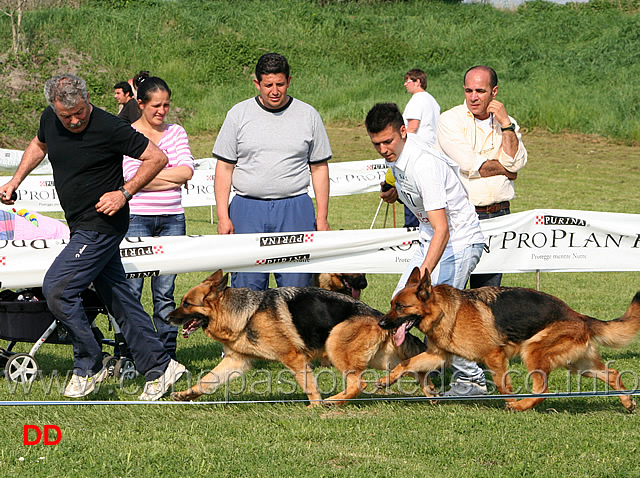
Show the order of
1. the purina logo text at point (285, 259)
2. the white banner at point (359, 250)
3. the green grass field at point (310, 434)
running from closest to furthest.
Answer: the green grass field at point (310, 434) → the white banner at point (359, 250) → the purina logo text at point (285, 259)

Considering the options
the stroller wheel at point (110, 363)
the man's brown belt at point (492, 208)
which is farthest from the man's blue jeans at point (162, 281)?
the man's brown belt at point (492, 208)

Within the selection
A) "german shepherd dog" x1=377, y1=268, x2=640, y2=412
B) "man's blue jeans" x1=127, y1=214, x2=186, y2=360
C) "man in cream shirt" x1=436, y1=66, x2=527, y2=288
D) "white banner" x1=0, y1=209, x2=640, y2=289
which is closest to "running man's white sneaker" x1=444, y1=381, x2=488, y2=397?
"german shepherd dog" x1=377, y1=268, x2=640, y2=412

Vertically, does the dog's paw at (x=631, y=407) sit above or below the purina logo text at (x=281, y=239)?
below

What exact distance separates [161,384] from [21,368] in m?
1.12

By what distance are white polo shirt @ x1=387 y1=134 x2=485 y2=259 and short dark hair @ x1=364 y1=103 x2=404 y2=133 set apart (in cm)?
21

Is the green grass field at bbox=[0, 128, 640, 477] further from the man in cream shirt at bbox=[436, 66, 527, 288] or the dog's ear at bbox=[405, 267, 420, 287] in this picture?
the man in cream shirt at bbox=[436, 66, 527, 288]

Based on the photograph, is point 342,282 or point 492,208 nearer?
point 492,208

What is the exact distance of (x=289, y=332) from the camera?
5297mm

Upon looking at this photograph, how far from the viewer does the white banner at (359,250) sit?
19.5ft

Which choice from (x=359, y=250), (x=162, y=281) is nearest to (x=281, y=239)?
(x=359, y=250)

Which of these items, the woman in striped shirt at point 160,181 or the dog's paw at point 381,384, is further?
the woman in striped shirt at point 160,181

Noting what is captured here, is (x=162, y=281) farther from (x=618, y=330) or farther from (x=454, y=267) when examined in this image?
(x=618, y=330)

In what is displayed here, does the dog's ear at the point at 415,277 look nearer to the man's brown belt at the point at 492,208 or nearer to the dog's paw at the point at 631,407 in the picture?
the man's brown belt at the point at 492,208

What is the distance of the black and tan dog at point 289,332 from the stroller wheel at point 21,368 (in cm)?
120
